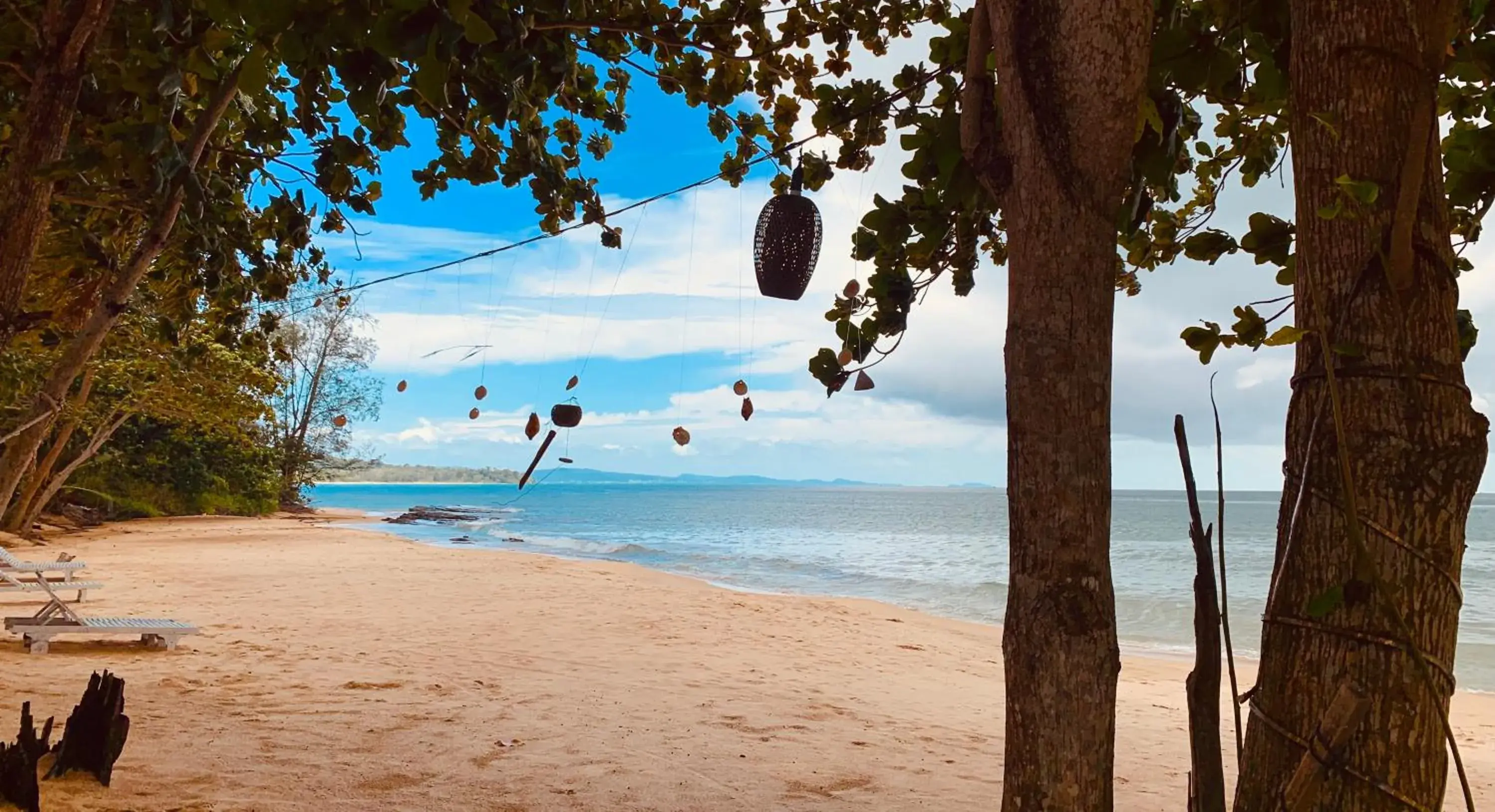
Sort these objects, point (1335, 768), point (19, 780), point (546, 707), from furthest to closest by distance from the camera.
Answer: point (546, 707) < point (19, 780) < point (1335, 768)

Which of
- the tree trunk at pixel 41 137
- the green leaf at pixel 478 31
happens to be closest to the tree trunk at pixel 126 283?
the tree trunk at pixel 41 137

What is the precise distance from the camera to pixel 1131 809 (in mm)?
4016

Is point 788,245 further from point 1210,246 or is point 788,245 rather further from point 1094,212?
point 1094,212

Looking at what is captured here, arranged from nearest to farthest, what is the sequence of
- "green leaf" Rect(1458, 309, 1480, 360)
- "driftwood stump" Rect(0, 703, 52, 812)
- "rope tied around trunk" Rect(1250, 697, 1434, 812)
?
"rope tied around trunk" Rect(1250, 697, 1434, 812), "green leaf" Rect(1458, 309, 1480, 360), "driftwood stump" Rect(0, 703, 52, 812)

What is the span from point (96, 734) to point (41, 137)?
2.28 m

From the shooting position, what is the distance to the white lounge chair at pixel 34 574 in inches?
251

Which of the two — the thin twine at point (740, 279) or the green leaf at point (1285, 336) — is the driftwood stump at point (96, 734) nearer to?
the thin twine at point (740, 279)

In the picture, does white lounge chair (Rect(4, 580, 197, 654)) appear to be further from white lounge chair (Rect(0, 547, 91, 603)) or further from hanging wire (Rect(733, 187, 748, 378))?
hanging wire (Rect(733, 187, 748, 378))

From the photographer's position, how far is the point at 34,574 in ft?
22.7

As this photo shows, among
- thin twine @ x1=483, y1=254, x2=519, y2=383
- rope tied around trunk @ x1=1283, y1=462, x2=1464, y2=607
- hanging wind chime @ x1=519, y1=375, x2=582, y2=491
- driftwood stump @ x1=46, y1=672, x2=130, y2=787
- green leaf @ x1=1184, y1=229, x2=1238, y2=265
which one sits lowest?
driftwood stump @ x1=46, y1=672, x2=130, y2=787

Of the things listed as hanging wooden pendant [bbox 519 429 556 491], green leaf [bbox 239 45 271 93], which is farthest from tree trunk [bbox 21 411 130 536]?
green leaf [bbox 239 45 271 93]

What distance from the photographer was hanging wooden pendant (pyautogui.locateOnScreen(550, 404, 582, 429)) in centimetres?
434

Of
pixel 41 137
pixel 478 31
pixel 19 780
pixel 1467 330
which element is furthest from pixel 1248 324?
pixel 19 780

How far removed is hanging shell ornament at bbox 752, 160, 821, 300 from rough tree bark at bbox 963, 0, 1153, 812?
1.77 m
